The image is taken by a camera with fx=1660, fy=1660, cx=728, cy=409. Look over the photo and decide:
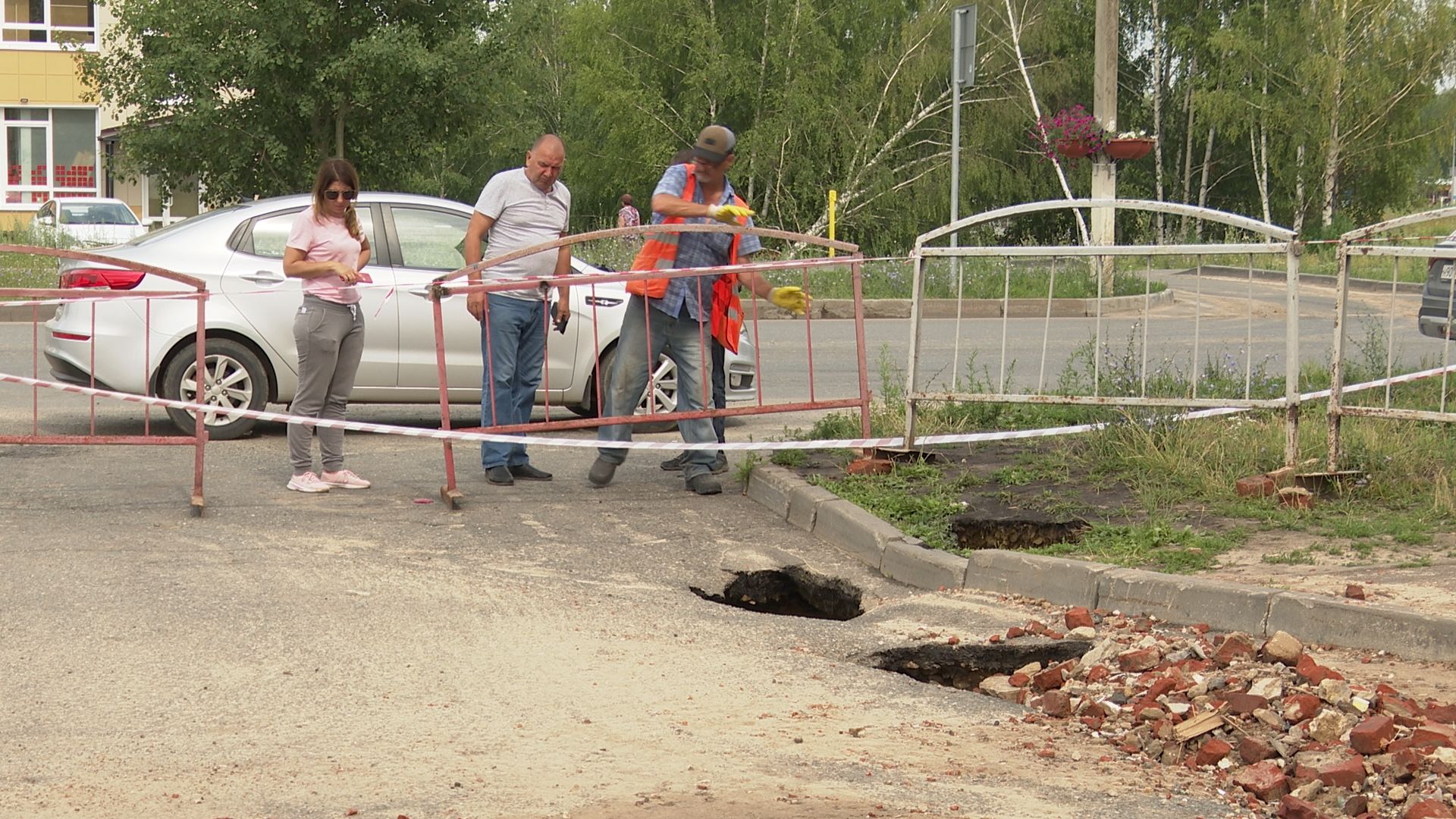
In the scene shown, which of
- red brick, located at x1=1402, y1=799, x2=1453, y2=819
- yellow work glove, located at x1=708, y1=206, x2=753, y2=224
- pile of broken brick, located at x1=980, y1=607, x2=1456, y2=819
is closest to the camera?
red brick, located at x1=1402, y1=799, x2=1453, y2=819

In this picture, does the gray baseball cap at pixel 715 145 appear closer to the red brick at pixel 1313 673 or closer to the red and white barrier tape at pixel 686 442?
the red and white barrier tape at pixel 686 442

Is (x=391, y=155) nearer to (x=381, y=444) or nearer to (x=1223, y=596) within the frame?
(x=381, y=444)

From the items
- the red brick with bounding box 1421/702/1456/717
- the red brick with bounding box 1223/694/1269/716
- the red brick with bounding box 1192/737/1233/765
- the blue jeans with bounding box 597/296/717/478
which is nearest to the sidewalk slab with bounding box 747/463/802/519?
the blue jeans with bounding box 597/296/717/478

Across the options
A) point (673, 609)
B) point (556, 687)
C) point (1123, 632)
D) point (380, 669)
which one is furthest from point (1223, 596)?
point (380, 669)

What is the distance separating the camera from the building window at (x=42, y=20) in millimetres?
44656

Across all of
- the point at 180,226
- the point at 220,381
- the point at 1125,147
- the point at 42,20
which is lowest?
the point at 220,381

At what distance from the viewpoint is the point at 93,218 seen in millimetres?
34375

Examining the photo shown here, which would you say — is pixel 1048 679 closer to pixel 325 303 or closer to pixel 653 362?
pixel 653 362

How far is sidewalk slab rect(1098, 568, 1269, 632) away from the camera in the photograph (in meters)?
6.09


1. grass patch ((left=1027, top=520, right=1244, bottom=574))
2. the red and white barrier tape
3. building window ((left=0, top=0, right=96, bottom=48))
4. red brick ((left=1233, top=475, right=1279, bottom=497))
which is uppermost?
building window ((left=0, top=0, right=96, bottom=48))

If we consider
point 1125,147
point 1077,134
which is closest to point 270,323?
point 1077,134

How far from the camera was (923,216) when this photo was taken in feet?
127

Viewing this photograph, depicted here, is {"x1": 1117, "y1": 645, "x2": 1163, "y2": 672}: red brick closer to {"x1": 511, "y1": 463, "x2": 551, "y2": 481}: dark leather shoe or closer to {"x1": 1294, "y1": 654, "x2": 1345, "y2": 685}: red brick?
{"x1": 1294, "y1": 654, "x2": 1345, "y2": 685}: red brick

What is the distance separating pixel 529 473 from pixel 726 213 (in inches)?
72.8
